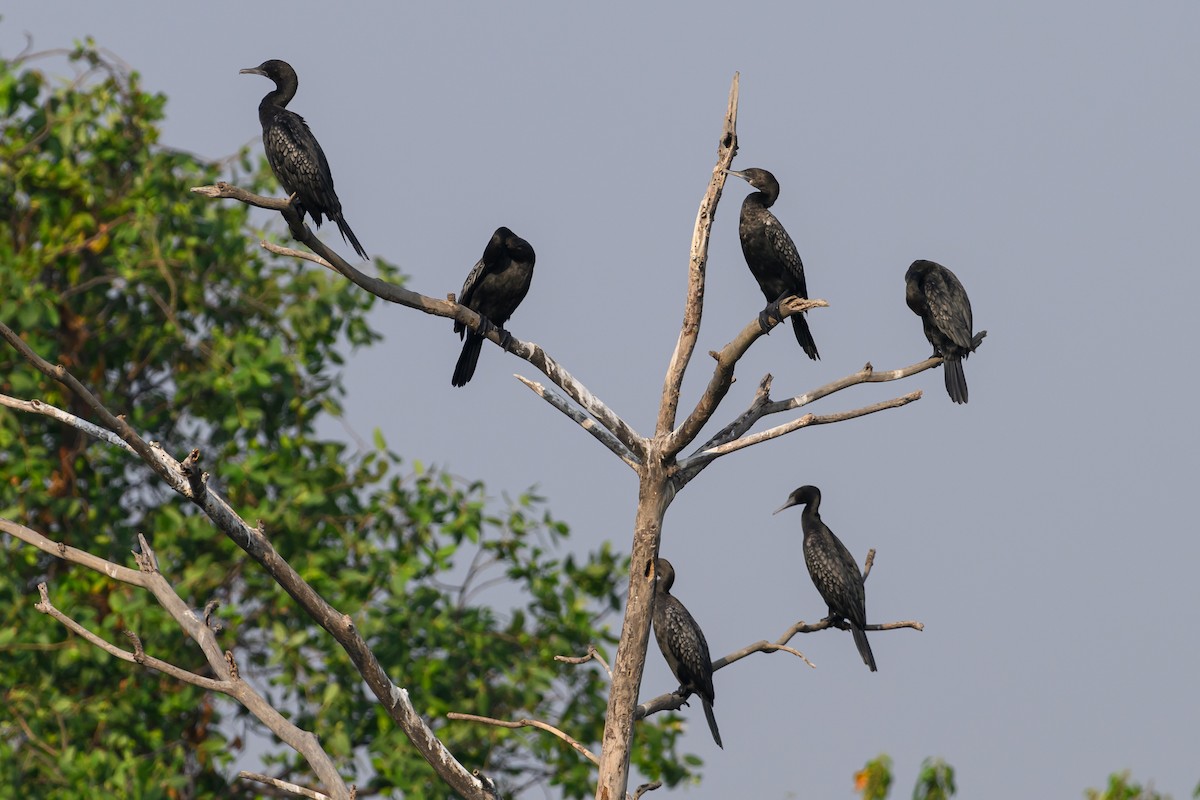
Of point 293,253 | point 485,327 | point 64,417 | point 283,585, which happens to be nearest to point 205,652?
point 283,585

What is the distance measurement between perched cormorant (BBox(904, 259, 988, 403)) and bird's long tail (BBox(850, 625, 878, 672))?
1.50 metres

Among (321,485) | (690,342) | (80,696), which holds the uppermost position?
(321,485)

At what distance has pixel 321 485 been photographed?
12477mm

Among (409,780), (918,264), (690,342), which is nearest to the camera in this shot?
(690,342)

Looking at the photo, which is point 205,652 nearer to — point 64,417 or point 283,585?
point 283,585

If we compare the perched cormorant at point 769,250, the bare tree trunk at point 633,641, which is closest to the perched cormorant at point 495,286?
the perched cormorant at point 769,250

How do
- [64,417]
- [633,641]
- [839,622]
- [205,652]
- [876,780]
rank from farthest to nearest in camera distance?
[876,780]
[839,622]
[633,641]
[205,652]
[64,417]

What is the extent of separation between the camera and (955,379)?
26.7 ft

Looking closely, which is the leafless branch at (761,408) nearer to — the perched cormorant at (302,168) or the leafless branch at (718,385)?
the leafless branch at (718,385)

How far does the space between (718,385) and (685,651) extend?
8.16 feet

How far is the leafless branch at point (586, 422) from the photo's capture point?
6.95 m

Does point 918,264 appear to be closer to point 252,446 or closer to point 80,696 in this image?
point 252,446

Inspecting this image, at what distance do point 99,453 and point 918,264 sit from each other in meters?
7.10

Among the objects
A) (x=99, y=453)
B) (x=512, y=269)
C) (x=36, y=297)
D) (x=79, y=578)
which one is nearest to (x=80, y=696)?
(x=79, y=578)
